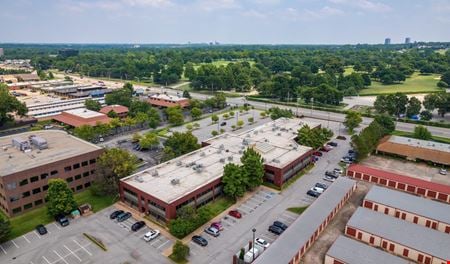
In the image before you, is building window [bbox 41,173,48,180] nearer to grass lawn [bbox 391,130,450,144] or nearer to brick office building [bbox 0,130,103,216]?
brick office building [bbox 0,130,103,216]

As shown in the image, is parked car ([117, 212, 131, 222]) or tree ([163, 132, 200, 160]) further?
tree ([163, 132, 200, 160])

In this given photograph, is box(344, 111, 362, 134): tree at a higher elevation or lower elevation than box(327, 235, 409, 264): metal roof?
higher

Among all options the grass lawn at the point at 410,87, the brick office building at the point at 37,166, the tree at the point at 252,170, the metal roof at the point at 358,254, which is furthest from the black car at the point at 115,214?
the grass lawn at the point at 410,87

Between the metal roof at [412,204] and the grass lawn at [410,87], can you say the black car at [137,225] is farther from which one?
the grass lawn at [410,87]

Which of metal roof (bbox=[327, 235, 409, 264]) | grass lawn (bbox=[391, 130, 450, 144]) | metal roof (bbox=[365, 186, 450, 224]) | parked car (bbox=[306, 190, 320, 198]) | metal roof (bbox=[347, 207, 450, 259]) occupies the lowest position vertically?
parked car (bbox=[306, 190, 320, 198])

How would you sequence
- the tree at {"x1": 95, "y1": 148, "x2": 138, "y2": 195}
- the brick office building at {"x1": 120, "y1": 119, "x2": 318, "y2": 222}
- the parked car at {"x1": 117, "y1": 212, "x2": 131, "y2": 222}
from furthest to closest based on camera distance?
the tree at {"x1": 95, "y1": 148, "x2": 138, "y2": 195}, the parked car at {"x1": 117, "y1": 212, "x2": 131, "y2": 222}, the brick office building at {"x1": 120, "y1": 119, "x2": 318, "y2": 222}

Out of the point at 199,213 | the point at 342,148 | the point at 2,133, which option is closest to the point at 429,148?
the point at 342,148

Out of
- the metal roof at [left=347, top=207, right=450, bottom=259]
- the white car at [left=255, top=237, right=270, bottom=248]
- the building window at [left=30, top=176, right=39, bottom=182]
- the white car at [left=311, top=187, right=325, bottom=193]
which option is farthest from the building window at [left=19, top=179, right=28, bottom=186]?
the metal roof at [left=347, top=207, right=450, bottom=259]
